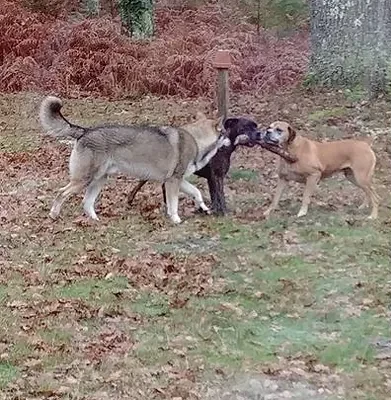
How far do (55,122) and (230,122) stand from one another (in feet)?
6.25

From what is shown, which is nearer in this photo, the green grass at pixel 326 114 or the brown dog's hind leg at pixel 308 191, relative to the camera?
the brown dog's hind leg at pixel 308 191

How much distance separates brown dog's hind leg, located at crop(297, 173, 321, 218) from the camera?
994 cm

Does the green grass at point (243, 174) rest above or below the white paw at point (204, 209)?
below

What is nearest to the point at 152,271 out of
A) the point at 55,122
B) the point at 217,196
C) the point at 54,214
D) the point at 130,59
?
the point at 217,196

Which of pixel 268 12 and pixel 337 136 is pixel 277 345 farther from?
pixel 268 12

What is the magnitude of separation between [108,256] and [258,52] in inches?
411

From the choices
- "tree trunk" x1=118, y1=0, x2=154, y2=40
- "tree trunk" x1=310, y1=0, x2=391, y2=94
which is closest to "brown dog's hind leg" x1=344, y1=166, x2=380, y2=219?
"tree trunk" x1=310, y1=0, x2=391, y2=94

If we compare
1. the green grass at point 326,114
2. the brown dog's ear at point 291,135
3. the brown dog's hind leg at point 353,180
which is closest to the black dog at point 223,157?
the brown dog's ear at point 291,135

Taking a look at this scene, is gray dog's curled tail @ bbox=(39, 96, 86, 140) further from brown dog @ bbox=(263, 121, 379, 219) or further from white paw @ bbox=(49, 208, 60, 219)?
brown dog @ bbox=(263, 121, 379, 219)

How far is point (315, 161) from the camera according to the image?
32.7ft

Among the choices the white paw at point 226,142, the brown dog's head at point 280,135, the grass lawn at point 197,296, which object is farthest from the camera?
the white paw at point 226,142

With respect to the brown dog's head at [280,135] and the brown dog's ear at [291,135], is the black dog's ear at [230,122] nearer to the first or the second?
the brown dog's head at [280,135]

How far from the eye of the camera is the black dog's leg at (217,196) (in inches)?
401

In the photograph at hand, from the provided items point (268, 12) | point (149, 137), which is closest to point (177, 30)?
point (268, 12)
